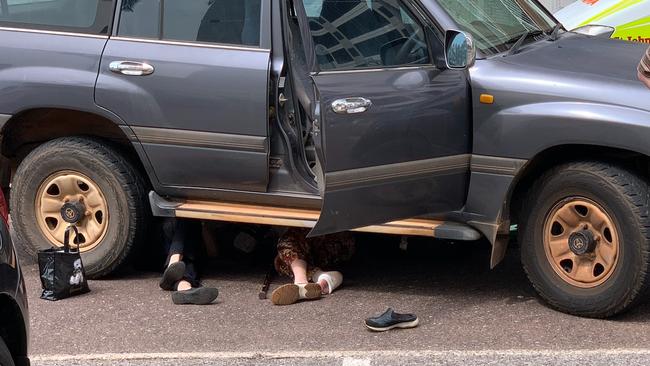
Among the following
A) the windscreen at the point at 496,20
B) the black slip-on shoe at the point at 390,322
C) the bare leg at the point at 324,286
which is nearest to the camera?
the black slip-on shoe at the point at 390,322

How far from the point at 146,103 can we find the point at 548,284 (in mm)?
2437

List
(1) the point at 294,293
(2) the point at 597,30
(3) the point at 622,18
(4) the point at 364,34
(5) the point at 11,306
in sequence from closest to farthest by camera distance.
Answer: (5) the point at 11,306 → (4) the point at 364,34 → (1) the point at 294,293 → (2) the point at 597,30 → (3) the point at 622,18

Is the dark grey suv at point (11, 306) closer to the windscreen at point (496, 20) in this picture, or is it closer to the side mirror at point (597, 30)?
the windscreen at point (496, 20)

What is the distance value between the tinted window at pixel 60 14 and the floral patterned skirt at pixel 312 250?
1.63 m

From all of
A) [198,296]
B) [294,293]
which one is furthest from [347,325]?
[198,296]

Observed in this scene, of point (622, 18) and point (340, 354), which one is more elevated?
point (622, 18)

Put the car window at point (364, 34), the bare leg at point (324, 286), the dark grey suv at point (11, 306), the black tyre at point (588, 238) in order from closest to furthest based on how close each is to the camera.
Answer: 1. the dark grey suv at point (11, 306)
2. the black tyre at point (588, 238)
3. the car window at point (364, 34)
4. the bare leg at point (324, 286)

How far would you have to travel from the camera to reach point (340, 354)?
16.8 ft

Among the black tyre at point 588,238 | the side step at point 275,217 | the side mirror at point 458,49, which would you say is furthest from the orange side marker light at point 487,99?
the side step at point 275,217

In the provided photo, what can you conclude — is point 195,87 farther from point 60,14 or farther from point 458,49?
point 458,49

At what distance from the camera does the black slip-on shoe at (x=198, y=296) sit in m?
5.99

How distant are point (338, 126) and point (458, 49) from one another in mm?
716

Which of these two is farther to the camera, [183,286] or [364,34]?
[183,286]

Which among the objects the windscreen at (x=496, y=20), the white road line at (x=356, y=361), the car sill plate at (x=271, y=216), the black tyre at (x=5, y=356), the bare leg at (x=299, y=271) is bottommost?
the bare leg at (x=299, y=271)
